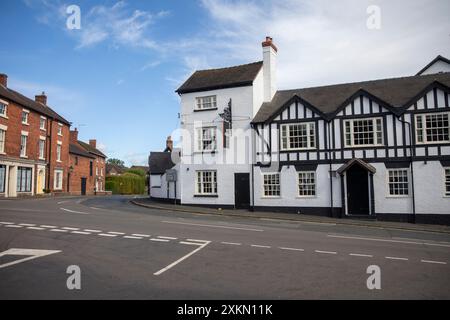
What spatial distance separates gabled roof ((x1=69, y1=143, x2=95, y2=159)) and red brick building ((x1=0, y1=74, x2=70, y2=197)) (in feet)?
13.2

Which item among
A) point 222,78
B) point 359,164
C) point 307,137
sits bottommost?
point 359,164

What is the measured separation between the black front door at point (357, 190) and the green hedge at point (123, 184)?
178ft

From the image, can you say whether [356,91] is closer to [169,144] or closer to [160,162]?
[160,162]

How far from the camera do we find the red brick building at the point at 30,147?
3319 centimetres

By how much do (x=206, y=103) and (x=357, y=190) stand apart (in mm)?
12771

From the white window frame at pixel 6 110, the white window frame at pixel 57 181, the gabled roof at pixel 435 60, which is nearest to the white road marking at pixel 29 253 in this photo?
the white window frame at pixel 6 110

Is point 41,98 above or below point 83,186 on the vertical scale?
above

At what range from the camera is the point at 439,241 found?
559 inches

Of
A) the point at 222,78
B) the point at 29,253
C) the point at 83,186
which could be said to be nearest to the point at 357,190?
the point at 222,78

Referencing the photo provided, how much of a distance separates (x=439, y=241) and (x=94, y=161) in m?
53.6

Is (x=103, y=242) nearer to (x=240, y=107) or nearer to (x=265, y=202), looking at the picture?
(x=265, y=202)

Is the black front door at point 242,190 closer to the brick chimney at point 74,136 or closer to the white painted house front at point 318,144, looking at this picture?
the white painted house front at point 318,144

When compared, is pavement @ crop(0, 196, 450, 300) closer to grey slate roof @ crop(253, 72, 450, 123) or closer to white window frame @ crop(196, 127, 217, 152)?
grey slate roof @ crop(253, 72, 450, 123)

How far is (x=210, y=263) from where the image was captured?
9.15 metres
